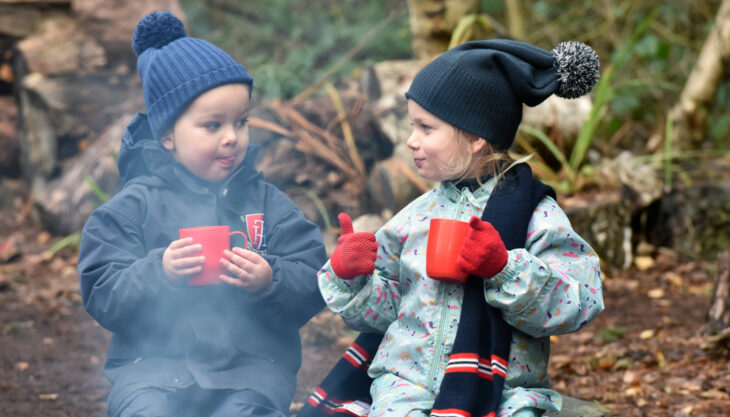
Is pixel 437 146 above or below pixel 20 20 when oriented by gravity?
above

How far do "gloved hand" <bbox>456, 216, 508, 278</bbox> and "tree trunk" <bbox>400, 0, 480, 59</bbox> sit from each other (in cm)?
456

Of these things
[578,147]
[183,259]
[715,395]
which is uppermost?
[183,259]

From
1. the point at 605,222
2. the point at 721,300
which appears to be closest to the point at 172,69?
the point at 721,300

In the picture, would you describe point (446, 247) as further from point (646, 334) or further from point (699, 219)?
point (699, 219)

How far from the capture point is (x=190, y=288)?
2.53m

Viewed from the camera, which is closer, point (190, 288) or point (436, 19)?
point (190, 288)

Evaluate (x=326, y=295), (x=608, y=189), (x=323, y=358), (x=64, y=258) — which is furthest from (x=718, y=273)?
(x=64, y=258)

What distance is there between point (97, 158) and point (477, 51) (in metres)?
5.25

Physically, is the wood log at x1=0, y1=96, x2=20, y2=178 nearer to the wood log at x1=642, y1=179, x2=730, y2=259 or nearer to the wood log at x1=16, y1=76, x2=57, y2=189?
the wood log at x1=16, y1=76, x2=57, y2=189

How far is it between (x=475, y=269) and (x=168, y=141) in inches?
48.9

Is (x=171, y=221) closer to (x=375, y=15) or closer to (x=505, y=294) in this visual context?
(x=505, y=294)

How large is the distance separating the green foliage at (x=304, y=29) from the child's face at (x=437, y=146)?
5.62 m

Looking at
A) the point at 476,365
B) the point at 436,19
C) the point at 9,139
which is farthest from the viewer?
the point at 9,139

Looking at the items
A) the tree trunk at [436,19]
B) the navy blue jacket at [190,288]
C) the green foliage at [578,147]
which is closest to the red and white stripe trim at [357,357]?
the navy blue jacket at [190,288]
